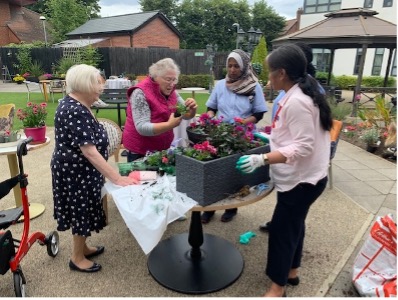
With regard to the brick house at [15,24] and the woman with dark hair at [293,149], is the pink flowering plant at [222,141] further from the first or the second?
the brick house at [15,24]

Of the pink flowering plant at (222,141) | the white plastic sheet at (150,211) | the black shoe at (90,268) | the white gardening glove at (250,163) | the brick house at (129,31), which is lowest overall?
the black shoe at (90,268)

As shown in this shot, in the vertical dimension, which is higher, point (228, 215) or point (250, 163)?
point (250, 163)

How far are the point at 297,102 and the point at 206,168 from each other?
1.91ft

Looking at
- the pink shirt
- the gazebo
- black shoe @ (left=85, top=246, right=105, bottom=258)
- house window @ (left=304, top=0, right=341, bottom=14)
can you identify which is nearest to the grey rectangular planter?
the pink shirt

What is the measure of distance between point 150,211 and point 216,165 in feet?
1.49

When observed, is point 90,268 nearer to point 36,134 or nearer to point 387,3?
point 36,134

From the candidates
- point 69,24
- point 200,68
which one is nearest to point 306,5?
point 200,68

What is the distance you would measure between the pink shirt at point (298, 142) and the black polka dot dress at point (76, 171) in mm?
1203

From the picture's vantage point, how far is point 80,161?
217cm

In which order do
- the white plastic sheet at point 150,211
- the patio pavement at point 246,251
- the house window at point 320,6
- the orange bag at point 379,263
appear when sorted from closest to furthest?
the white plastic sheet at point 150,211 → the orange bag at point 379,263 → the patio pavement at point 246,251 → the house window at point 320,6

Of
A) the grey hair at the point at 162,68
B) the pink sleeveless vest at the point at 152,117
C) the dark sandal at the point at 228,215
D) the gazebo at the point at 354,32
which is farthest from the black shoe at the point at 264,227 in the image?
the gazebo at the point at 354,32

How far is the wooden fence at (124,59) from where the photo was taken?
18625mm

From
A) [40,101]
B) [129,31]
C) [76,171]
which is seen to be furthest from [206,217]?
[129,31]

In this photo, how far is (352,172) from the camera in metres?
4.87
